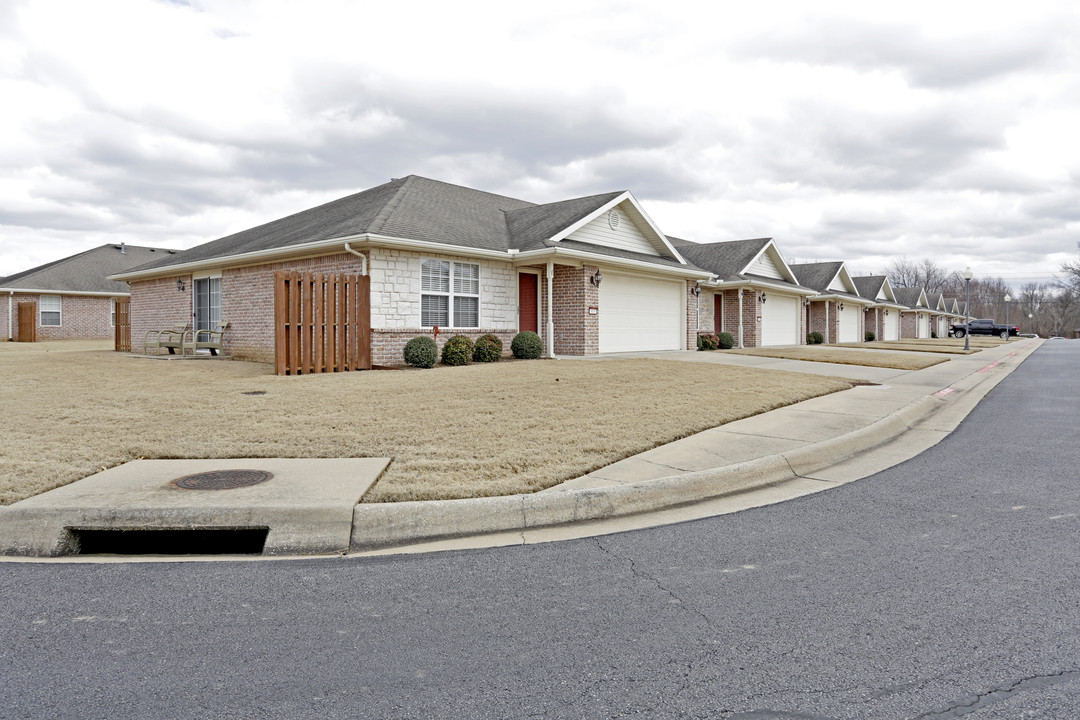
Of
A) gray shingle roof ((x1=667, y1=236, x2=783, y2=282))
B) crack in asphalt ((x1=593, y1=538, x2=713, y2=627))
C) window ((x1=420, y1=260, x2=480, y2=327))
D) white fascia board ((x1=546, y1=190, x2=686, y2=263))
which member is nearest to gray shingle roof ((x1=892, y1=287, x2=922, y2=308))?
gray shingle roof ((x1=667, y1=236, x2=783, y2=282))

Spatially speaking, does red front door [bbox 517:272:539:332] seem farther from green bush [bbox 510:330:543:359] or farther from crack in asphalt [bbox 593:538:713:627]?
crack in asphalt [bbox 593:538:713:627]

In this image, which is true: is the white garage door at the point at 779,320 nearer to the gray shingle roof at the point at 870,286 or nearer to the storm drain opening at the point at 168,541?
the gray shingle roof at the point at 870,286

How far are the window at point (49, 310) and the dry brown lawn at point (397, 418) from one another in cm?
2546

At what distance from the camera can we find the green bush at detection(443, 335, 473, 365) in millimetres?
15633

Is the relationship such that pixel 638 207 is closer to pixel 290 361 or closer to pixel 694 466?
pixel 290 361

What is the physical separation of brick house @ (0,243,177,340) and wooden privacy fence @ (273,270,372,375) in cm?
2693

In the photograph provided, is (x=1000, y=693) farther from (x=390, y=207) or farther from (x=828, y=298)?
(x=828, y=298)

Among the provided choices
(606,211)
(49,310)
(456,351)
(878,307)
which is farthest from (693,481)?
(878,307)

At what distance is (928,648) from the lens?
2.73 meters

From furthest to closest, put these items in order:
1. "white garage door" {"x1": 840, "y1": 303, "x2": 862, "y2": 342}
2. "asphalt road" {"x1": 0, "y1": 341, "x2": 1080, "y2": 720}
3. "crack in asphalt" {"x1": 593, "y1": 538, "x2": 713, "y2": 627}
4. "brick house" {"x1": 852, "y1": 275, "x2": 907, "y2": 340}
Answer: "brick house" {"x1": 852, "y1": 275, "x2": 907, "y2": 340}, "white garage door" {"x1": 840, "y1": 303, "x2": 862, "y2": 342}, "crack in asphalt" {"x1": 593, "y1": 538, "x2": 713, "y2": 627}, "asphalt road" {"x1": 0, "y1": 341, "x2": 1080, "y2": 720}

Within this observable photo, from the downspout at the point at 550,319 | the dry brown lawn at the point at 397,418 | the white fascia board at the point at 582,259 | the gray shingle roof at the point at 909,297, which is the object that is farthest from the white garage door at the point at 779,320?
the gray shingle roof at the point at 909,297

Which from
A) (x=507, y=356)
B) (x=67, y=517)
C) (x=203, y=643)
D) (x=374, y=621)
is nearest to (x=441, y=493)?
(x=374, y=621)

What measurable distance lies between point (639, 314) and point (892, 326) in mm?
40837

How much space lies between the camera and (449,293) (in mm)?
16781
